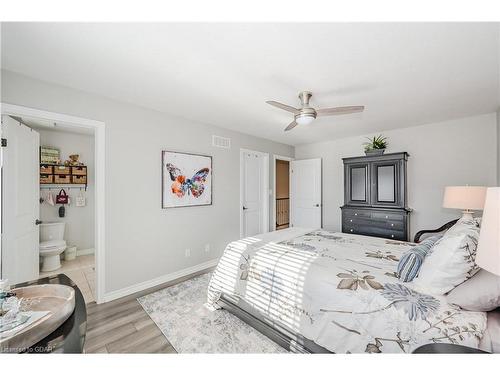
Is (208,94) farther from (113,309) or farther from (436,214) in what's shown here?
(436,214)

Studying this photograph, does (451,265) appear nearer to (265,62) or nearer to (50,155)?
(265,62)

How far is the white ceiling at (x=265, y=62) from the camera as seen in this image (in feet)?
4.77

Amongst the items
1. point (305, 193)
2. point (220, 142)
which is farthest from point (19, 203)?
point (305, 193)

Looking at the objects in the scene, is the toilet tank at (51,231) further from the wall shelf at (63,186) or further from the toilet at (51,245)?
the wall shelf at (63,186)

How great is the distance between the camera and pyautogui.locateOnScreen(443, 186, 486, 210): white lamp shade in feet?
8.63

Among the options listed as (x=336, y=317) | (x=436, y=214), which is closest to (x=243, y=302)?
(x=336, y=317)

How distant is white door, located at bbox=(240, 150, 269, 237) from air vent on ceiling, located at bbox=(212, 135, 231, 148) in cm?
40

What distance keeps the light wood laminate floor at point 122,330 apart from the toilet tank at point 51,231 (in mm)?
2116

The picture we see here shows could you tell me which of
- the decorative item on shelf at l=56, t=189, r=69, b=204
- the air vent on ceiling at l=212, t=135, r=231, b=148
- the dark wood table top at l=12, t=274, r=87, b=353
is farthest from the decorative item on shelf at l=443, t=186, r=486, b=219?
the decorative item on shelf at l=56, t=189, r=69, b=204

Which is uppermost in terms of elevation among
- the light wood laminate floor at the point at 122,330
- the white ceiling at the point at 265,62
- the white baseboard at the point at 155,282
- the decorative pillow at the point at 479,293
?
the white ceiling at the point at 265,62

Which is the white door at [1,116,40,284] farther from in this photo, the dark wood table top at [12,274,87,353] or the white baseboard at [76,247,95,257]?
the dark wood table top at [12,274,87,353]

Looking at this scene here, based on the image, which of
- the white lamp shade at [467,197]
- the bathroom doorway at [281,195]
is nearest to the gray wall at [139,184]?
the bathroom doorway at [281,195]

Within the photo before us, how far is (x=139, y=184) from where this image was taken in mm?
2820
